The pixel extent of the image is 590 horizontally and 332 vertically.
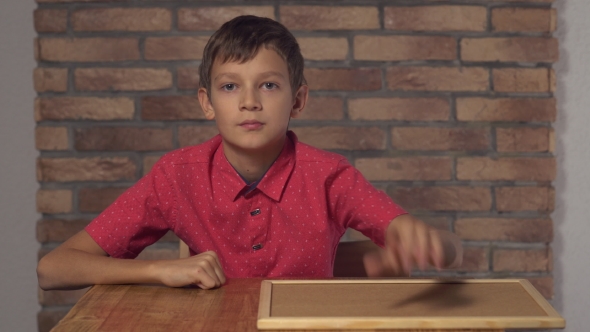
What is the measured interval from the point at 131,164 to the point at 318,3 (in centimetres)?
71

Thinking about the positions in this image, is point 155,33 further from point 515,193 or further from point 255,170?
point 515,193

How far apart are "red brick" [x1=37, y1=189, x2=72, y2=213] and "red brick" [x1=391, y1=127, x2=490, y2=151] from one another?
3.16ft

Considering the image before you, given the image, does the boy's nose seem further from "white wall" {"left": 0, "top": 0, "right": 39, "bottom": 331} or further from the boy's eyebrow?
"white wall" {"left": 0, "top": 0, "right": 39, "bottom": 331}

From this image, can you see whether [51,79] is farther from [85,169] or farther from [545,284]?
[545,284]

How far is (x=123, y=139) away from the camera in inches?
80.6

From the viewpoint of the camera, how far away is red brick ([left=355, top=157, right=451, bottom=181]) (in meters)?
2.05

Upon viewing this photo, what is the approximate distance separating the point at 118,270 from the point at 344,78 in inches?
44.1

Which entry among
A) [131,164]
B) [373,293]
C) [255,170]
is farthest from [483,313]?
[131,164]

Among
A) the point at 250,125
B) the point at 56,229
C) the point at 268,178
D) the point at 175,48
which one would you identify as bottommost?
the point at 56,229

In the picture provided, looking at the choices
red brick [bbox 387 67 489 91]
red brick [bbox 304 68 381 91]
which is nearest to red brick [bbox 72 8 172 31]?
red brick [bbox 304 68 381 91]

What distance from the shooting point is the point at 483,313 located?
2.77 ft

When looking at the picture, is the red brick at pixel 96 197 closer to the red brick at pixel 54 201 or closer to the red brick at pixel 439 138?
the red brick at pixel 54 201

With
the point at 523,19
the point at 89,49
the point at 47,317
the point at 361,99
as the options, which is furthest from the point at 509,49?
the point at 47,317

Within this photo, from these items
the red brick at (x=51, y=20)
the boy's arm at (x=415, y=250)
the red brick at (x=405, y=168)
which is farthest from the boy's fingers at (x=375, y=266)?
the red brick at (x=51, y=20)
